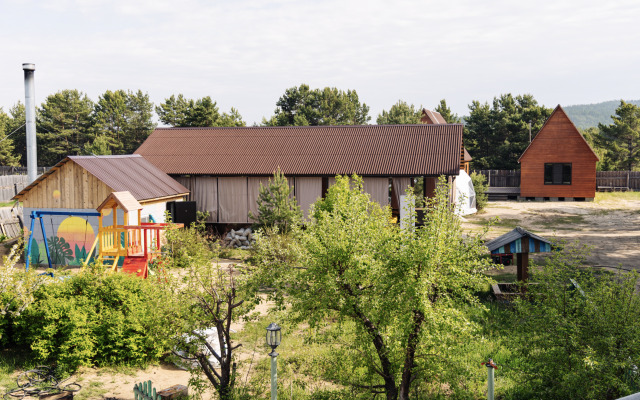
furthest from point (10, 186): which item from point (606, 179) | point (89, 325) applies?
point (606, 179)

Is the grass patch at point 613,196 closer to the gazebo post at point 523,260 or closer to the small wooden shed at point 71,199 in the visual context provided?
the gazebo post at point 523,260

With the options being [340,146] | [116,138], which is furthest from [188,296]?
[116,138]

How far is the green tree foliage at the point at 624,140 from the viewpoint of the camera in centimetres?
5608

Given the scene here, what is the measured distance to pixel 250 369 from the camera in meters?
12.0

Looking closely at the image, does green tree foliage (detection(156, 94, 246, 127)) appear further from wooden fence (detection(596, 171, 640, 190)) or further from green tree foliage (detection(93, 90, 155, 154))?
wooden fence (detection(596, 171, 640, 190))

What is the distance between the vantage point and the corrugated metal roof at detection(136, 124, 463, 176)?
26.7 metres

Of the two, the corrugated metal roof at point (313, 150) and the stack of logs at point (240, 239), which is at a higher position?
the corrugated metal roof at point (313, 150)

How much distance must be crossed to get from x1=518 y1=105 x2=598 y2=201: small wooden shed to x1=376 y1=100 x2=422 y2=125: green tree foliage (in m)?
20.5

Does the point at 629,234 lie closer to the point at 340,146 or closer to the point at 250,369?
the point at 340,146

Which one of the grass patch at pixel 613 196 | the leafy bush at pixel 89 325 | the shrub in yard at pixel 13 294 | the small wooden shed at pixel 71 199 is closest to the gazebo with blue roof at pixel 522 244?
the leafy bush at pixel 89 325

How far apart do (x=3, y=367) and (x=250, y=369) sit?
17.2ft

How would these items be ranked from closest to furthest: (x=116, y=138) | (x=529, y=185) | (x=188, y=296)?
1. (x=188, y=296)
2. (x=529, y=185)
3. (x=116, y=138)

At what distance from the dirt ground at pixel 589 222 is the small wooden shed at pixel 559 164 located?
5.16 feet

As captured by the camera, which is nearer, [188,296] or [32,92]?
[188,296]
